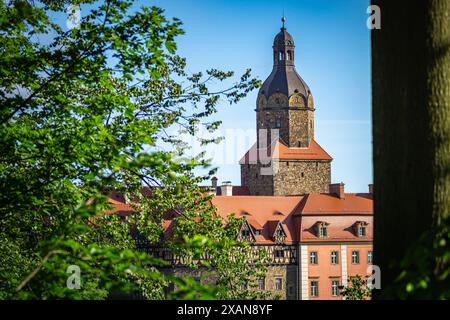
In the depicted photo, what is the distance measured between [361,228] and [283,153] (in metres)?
15.3

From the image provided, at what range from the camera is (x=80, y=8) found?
1057cm

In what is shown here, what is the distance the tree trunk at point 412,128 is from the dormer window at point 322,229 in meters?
48.3

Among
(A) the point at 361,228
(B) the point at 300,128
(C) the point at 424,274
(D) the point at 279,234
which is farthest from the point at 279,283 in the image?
(C) the point at 424,274

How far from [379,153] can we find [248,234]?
46.6 meters

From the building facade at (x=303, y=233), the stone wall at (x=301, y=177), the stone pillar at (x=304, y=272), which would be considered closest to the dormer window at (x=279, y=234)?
the building facade at (x=303, y=233)

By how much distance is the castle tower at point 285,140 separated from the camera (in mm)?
64688

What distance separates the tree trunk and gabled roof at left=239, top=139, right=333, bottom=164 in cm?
6169

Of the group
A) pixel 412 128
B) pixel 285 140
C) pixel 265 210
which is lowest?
pixel 412 128

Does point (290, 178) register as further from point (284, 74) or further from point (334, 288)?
point (334, 288)

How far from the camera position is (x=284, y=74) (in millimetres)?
69500

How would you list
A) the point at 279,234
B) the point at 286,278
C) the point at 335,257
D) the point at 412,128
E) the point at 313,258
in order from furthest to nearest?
the point at 335,257 → the point at 313,258 → the point at 279,234 → the point at 286,278 → the point at 412,128

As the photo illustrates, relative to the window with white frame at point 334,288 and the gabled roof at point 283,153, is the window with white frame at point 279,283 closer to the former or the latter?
the window with white frame at point 334,288
